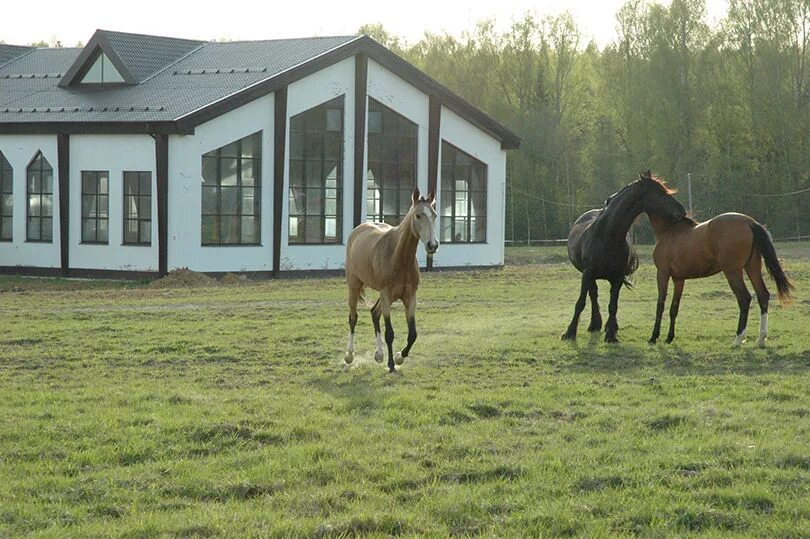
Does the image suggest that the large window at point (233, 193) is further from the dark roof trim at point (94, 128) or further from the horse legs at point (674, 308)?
the horse legs at point (674, 308)

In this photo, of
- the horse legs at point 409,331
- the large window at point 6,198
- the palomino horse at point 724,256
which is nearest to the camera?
the horse legs at point 409,331

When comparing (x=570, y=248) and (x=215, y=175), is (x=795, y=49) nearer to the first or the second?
(x=215, y=175)

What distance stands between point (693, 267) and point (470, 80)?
58186mm

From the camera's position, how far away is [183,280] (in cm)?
3312

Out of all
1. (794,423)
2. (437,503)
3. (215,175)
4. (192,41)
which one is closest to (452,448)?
(437,503)

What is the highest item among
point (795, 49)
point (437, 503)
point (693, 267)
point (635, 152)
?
point (795, 49)

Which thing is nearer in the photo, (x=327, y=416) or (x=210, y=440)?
(x=210, y=440)

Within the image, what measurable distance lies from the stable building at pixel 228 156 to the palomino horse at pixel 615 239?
18.0 meters

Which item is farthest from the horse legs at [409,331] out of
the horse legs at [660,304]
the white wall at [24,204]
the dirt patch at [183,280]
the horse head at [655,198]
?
the white wall at [24,204]

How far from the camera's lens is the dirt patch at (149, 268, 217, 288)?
32.7m

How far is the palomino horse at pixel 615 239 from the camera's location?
17.8 meters

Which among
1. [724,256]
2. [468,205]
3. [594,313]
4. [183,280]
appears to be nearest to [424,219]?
[724,256]

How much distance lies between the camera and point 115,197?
118ft

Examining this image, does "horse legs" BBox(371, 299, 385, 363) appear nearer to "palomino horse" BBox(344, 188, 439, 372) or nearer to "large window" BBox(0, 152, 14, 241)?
"palomino horse" BBox(344, 188, 439, 372)
